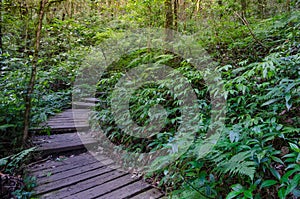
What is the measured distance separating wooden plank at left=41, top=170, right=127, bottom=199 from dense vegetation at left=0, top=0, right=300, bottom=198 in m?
0.31

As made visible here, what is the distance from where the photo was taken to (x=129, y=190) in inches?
89.5

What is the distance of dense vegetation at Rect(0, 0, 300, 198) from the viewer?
1645 millimetres

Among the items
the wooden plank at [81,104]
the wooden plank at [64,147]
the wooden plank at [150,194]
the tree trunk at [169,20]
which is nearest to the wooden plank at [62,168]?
the wooden plank at [64,147]

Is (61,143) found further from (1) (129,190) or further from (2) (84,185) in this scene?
(1) (129,190)

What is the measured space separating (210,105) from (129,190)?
1.51m

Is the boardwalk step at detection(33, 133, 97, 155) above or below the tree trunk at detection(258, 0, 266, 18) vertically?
below

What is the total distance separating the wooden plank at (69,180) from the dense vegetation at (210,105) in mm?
367

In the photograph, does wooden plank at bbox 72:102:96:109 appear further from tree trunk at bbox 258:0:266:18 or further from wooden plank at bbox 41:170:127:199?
tree trunk at bbox 258:0:266:18

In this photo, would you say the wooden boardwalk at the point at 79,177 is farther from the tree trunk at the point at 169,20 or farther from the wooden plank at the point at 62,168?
the tree trunk at the point at 169,20

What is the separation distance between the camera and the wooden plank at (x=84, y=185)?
7.14ft

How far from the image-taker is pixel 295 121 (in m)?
1.96

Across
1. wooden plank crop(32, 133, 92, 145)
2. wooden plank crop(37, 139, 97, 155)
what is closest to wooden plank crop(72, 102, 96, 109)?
wooden plank crop(32, 133, 92, 145)

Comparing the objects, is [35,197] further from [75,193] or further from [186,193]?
[186,193]

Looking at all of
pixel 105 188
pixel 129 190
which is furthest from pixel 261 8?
pixel 105 188
